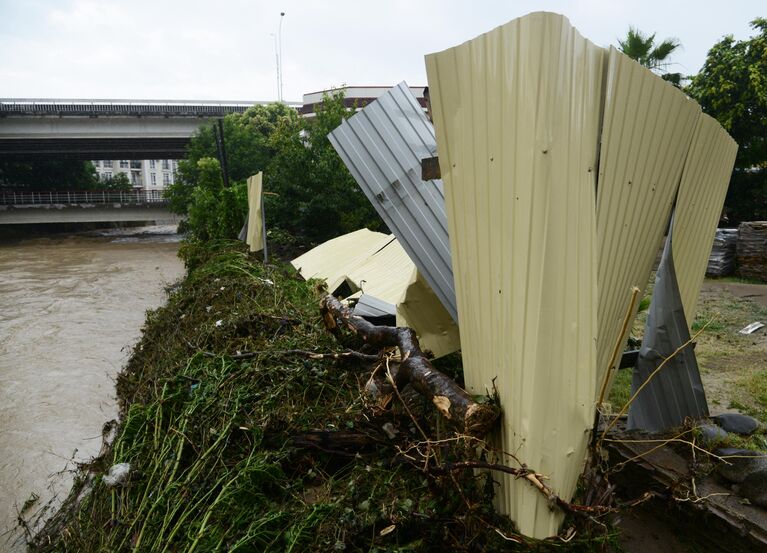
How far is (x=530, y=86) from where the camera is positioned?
1.70 m

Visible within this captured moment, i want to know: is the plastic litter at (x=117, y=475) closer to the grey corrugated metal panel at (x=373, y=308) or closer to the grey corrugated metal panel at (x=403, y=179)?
the grey corrugated metal panel at (x=403, y=179)

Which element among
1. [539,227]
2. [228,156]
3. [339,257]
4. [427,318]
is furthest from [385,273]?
[228,156]

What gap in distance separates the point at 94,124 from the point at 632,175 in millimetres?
29260

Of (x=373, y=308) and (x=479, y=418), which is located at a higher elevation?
(x=479, y=418)

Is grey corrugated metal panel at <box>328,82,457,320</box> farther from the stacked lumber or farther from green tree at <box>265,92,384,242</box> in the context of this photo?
the stacked lumber

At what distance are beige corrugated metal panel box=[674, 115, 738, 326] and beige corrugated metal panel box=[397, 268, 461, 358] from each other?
1445 millimetres

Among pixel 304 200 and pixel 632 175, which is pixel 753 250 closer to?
pixel 304 200

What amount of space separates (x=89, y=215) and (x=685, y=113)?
2963cm

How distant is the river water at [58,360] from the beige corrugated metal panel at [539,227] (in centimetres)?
325

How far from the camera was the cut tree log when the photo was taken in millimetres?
1909

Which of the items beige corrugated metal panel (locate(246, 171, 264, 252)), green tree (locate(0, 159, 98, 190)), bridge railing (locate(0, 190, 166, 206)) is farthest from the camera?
green tree (locate(0, 159, 98, 190))

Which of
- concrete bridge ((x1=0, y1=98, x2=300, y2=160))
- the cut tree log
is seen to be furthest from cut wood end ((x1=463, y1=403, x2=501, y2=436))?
concrete bridge ((x1=0, y1=98, x2=300, y2=160))

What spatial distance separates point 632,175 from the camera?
208cm

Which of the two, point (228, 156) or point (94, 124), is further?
point (94, 124)
